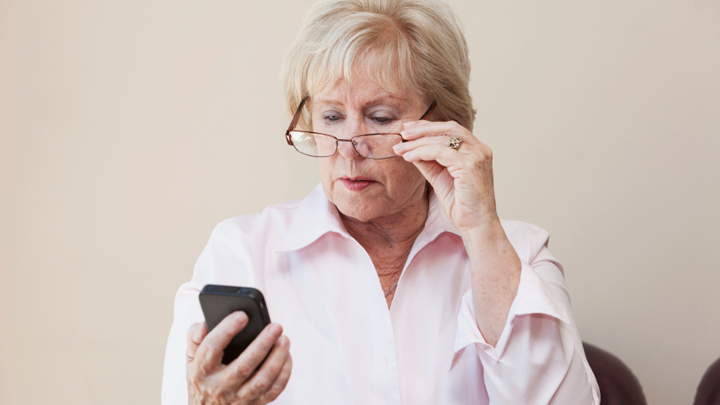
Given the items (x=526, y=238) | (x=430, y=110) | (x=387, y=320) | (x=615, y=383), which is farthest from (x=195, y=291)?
(x=615, y=383)

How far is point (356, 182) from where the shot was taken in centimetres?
141

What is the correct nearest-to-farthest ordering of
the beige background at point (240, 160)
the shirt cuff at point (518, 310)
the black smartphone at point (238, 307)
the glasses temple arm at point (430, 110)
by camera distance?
the black smartphone at point (238, 307)
the shirt cuff at point (518, 310)
the glasses temple arm at point (430, 110)
the beige background at point (240, 160)

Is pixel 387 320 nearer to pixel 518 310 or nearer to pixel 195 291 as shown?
pixel 518 310

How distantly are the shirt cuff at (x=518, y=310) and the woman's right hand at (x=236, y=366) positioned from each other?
1.49 ft

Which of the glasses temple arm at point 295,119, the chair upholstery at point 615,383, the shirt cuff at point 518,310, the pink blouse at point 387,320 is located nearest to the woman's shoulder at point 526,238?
the pink blouse at point 387,320

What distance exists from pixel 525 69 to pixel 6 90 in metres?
1.92

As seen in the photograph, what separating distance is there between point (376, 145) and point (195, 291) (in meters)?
0.56

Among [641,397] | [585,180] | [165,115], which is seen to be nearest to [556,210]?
[585,180]

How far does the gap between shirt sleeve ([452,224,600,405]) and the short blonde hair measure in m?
0.50

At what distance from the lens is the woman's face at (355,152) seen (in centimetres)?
136

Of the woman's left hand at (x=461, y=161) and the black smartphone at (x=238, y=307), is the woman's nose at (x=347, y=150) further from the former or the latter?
the black smartphone at (x=238, y=307)

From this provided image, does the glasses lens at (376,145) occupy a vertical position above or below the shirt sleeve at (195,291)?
above

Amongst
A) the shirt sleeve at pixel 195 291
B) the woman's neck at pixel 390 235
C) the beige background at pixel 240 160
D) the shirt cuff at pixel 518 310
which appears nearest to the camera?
the shirt cuff at pixel 518 310

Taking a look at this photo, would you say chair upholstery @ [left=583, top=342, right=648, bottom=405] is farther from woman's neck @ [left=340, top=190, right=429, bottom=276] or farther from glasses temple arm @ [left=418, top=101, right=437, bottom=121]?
glasses temple arm @ [left=418, top=101, right=437, bottom=121]
